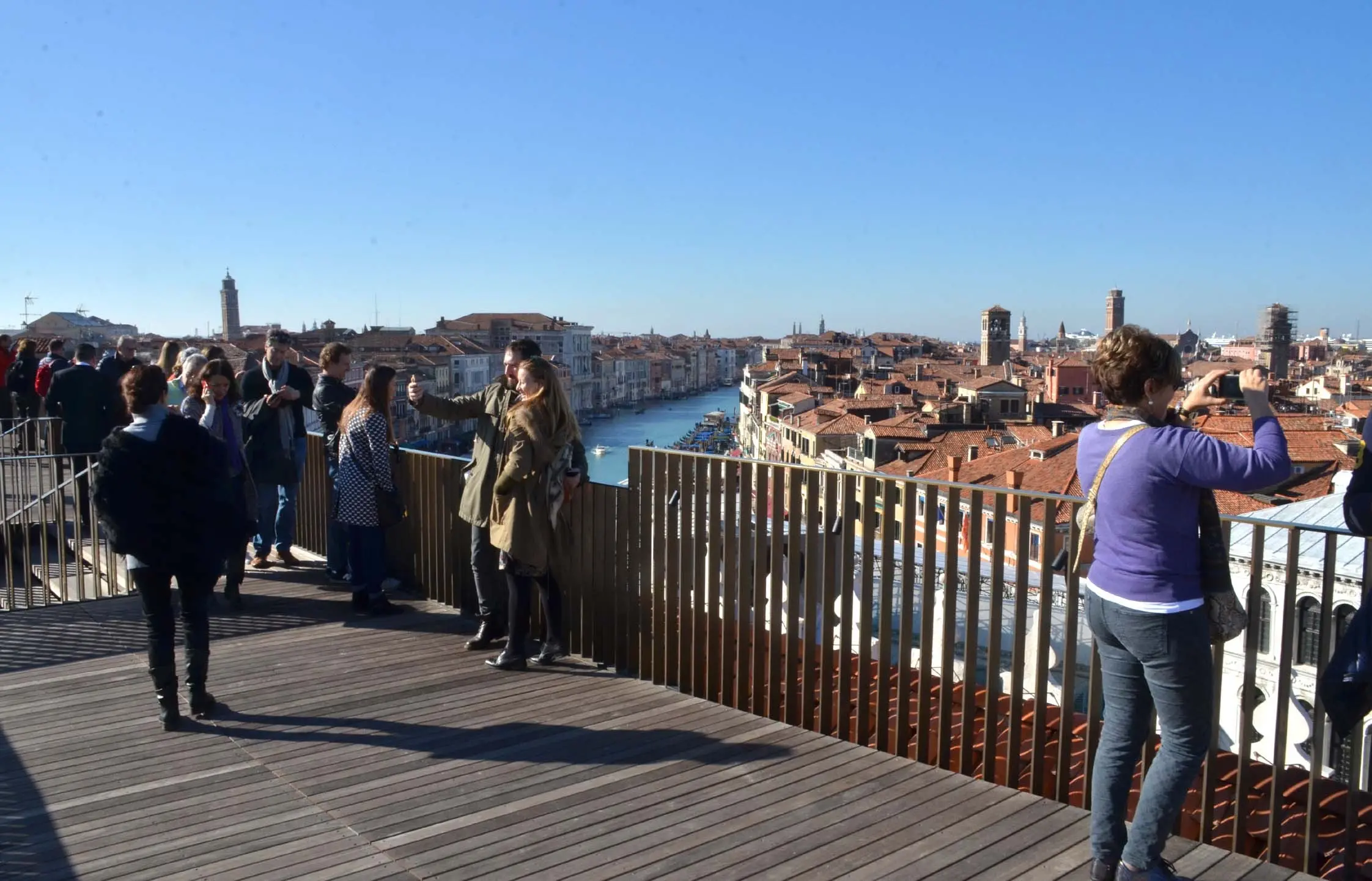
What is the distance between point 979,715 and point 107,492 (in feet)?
12.1

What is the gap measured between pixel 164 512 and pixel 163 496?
0.07 metres

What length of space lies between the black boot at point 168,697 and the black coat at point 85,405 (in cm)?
468

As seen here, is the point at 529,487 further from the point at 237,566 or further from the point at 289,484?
the point at 289,484

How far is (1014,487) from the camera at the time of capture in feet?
18.5

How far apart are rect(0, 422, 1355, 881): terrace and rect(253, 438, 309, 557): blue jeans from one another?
6.06 feet

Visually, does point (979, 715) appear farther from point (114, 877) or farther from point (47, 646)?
point (47, 646)

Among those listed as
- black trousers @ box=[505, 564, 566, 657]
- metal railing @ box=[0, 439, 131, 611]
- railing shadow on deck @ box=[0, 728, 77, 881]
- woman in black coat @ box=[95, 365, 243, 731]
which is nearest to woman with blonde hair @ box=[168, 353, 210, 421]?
metal railing @ box=[0, 439, 131, 611]

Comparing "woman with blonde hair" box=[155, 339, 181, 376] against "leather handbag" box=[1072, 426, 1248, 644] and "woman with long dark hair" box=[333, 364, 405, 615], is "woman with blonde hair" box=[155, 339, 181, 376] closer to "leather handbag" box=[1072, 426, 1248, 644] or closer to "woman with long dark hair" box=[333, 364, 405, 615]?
"woman with long dark hair" box=[333, 364, 405, 615]

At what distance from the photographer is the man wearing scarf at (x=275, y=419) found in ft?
22.9

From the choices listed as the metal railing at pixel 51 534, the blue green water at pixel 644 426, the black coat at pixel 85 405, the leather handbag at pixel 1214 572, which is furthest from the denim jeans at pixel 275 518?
the blue green water at pixel 644 426

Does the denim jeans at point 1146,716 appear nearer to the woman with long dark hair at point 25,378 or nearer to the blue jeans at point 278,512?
the blue jeans at point 278,512

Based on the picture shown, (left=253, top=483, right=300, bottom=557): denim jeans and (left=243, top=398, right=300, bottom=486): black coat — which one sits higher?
(left=243, top=398, right=300, bottom=486): black coat

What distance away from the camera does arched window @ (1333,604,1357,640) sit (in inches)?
120

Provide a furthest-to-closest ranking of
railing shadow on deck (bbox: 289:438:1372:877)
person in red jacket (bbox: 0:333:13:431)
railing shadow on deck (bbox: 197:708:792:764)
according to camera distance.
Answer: person in red jacket (bbox: 0:333:13:431), railing shadow on deck (bbox: 197:708:792:764), railing shadow on deck (bbox: 289:438:1372:877)
